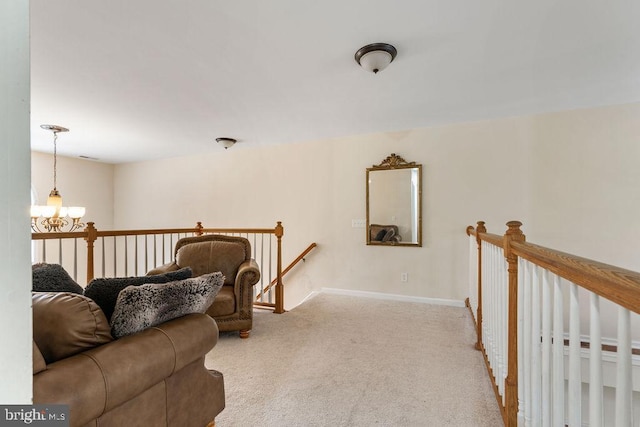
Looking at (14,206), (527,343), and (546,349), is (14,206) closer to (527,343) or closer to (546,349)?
(546,349)

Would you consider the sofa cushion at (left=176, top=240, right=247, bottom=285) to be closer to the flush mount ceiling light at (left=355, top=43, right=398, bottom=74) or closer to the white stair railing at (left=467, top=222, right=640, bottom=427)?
the flush mount ceiling light at (left=355, top=43, right=398, bottom=74)

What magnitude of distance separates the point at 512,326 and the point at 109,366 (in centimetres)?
169

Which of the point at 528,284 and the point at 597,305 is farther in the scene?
the point at 528,284

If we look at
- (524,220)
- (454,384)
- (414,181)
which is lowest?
(454,384)

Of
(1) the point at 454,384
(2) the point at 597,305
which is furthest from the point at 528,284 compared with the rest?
(1) the point at 454,384

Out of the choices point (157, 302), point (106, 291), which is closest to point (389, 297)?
point (157, 302)

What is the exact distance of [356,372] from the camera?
84.7 inches

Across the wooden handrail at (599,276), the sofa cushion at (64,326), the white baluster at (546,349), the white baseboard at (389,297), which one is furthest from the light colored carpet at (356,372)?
Answer: the wooden handrail at (599,276)

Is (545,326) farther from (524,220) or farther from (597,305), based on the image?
(524,220)

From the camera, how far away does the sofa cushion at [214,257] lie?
317 centimetres

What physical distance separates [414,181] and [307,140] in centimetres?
170

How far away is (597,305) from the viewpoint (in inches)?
29.1

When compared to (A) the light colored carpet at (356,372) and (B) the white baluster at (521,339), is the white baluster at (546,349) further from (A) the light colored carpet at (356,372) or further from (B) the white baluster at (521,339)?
(A) the light colored carpet at (356,372)

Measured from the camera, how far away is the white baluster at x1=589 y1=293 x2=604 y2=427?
0.73m
